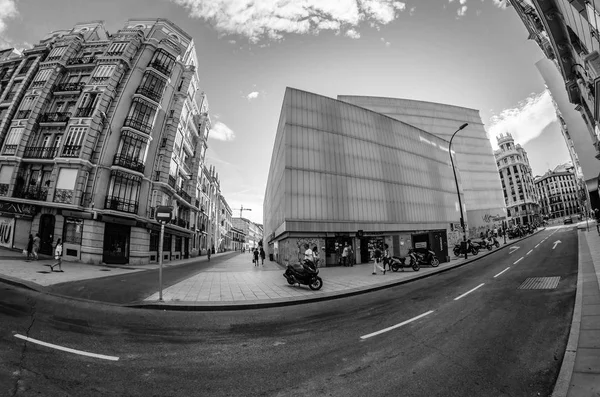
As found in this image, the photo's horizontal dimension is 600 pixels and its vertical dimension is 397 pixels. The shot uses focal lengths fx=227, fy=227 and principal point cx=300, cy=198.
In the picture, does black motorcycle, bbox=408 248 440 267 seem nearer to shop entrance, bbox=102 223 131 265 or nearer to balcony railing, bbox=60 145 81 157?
shop entrance, bbox=102 223 131 265

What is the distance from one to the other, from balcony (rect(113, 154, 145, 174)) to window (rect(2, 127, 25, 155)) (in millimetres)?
9165

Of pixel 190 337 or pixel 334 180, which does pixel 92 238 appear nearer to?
pixel 190 337

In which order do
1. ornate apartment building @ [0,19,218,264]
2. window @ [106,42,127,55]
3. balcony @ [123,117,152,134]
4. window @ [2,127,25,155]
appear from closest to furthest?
ornate apartment building @ [0,19,218,264], window @ [2,127,25,155], balcony @ [123,117,152,134], window @ [106,42,127,55]

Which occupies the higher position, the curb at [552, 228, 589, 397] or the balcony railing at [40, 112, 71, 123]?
the balcony railing at [40, 112, 71, 123]

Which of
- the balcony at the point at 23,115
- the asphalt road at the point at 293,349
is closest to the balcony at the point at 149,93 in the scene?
the balcony at the point at 23,115

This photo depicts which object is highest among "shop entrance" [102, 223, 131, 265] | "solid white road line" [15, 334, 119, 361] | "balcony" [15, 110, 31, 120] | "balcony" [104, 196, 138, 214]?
"balcony" [15, 110, 31, 120]

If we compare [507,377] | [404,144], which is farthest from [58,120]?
[404,144]

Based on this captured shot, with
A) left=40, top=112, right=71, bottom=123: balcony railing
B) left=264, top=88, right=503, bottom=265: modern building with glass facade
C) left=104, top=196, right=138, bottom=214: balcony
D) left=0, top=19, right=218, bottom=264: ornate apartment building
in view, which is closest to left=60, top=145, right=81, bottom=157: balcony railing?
left=0, top=19, right=218, bottom=264: ornate apartment building

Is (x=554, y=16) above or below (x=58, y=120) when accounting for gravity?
below

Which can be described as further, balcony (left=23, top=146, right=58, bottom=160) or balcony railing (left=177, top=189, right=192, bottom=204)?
balcony railing (left=177, top=189, right=192, bottom=204)

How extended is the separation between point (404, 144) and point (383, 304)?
29.9 m

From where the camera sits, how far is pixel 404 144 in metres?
32.6

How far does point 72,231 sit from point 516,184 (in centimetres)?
12894

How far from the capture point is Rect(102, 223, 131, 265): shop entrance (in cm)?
2017
